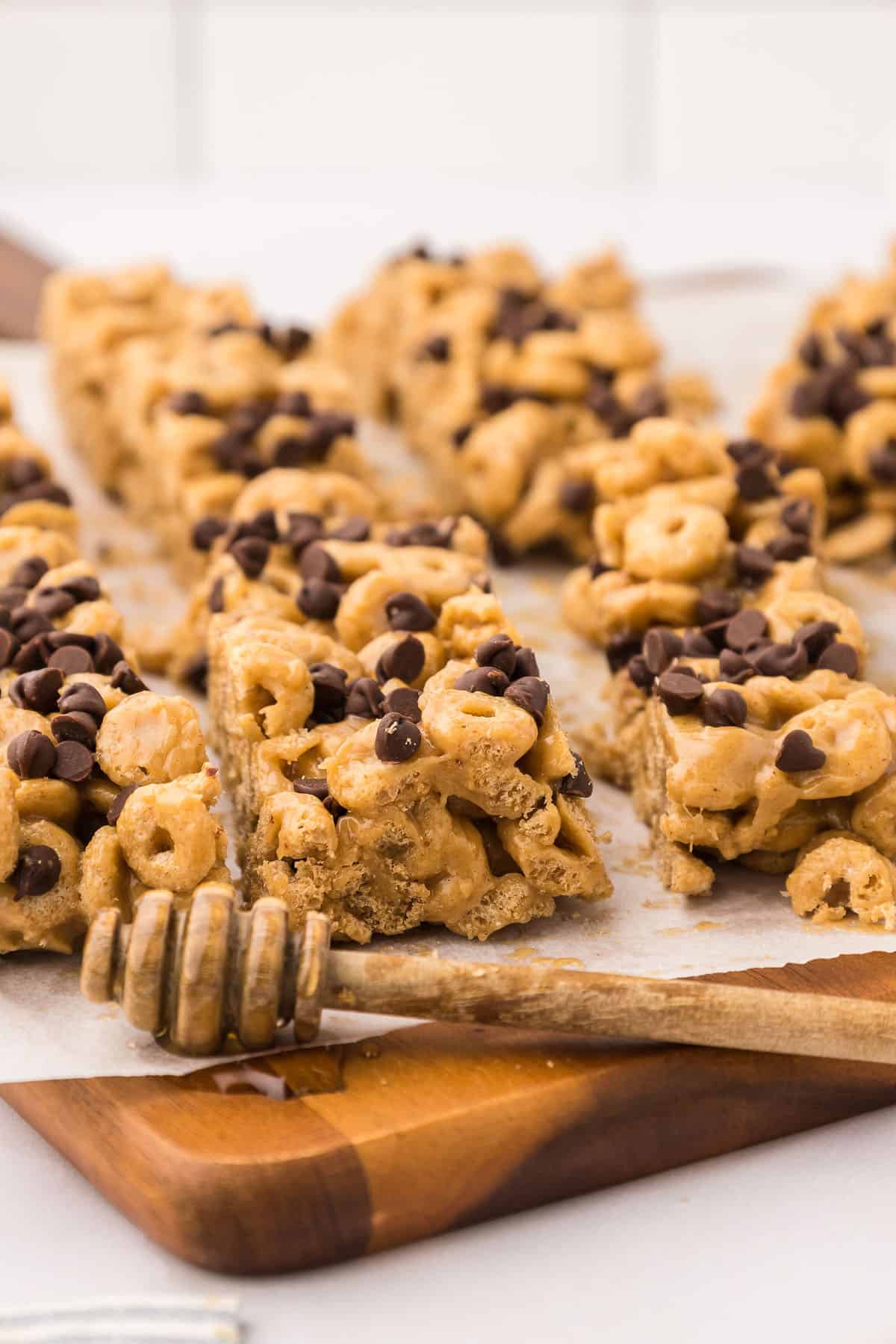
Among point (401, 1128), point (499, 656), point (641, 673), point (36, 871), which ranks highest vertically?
point (499, 656)

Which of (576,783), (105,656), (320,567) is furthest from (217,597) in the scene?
(576,783)

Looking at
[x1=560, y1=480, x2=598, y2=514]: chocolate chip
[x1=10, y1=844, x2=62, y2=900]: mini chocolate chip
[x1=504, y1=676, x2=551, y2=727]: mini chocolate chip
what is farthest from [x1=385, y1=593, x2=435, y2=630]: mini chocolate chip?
[x1=560, y1=480, x2=598, y2=514]: chocolate chip

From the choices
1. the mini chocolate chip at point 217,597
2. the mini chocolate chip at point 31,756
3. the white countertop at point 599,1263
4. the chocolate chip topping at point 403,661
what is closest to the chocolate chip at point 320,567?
the mini chocolate chip at point 217,597

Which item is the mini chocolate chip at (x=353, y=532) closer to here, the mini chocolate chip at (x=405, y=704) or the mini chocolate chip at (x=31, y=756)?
the mini chocolate chip at (x=405, y=704)

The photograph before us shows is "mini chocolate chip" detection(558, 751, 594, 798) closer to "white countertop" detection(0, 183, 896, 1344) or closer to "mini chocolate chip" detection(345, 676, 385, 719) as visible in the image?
"mini chocolate chip" detection(345, 676, 385, 719)

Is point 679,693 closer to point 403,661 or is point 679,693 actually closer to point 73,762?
point 403,661

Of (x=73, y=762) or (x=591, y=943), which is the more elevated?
(x=73, y=762)
